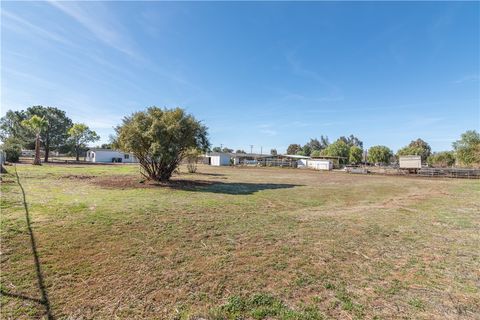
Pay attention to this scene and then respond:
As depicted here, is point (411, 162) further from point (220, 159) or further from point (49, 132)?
point (49, 132)

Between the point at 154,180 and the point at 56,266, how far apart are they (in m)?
12.2

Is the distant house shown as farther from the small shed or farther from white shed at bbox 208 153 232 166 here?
the small shed

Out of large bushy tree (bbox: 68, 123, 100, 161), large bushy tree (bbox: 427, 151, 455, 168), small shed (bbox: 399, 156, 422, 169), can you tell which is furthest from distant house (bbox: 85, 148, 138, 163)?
large bushy tree (bbox: 427, 151, 455, 168)

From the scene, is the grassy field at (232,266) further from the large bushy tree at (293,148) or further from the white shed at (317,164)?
the large bushy tree at (293,148)

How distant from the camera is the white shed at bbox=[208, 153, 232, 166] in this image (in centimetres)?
5712

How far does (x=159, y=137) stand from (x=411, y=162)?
39.6 m

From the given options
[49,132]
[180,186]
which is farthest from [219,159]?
[180,186]

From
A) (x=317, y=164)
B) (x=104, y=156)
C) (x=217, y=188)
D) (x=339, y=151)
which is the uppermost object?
(x=339, y=151)

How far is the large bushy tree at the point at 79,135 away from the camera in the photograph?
49.0 m

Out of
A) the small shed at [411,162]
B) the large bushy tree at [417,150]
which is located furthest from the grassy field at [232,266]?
the large bushy tree at [417,150]

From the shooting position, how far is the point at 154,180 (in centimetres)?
1554

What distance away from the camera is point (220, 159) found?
57.1 metres

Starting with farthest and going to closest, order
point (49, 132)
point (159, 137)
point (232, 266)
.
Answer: point (49, 132) → point (159, 137) → point (232, 266)

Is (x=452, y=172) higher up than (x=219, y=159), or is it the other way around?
(x=219, y=159)
